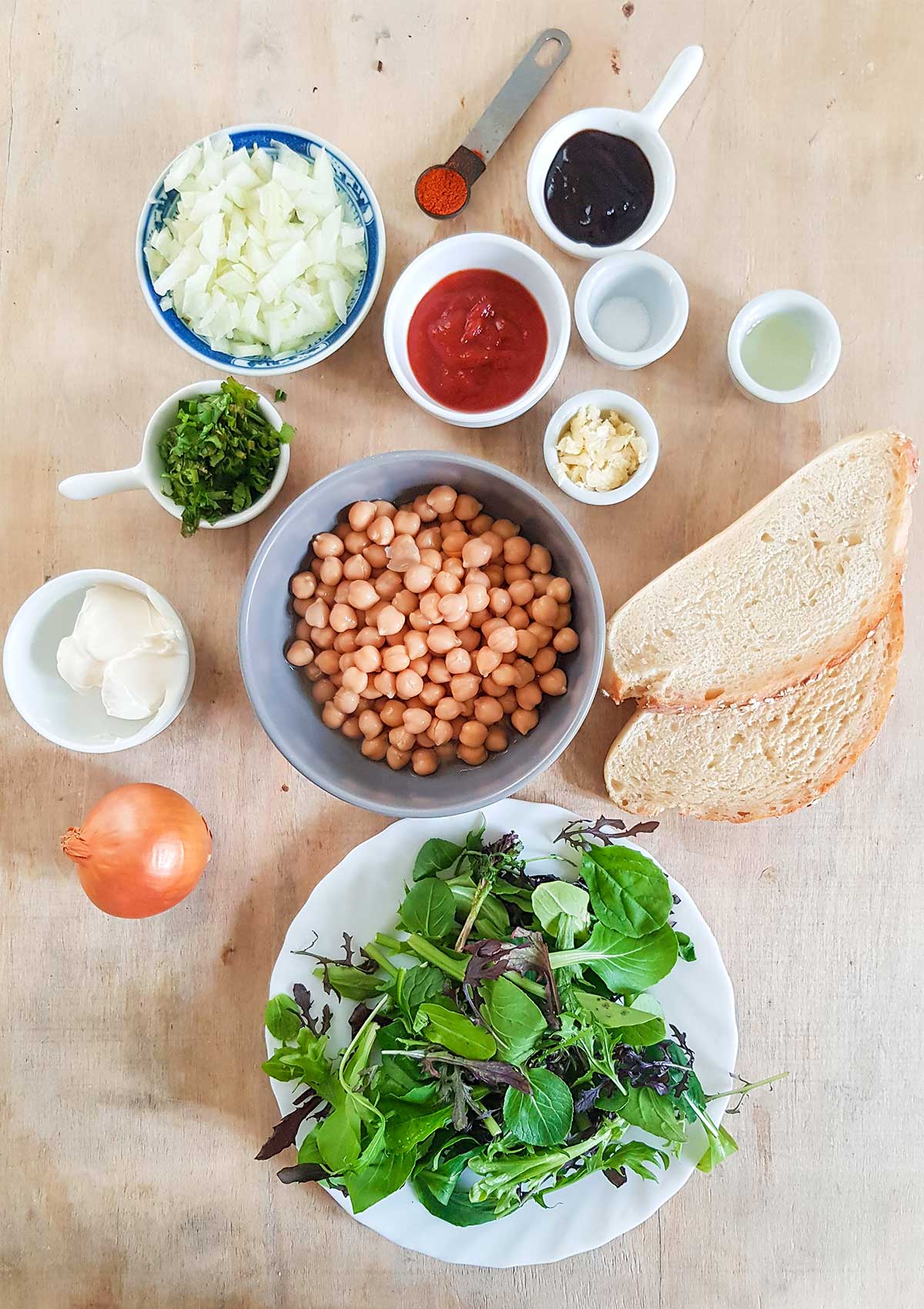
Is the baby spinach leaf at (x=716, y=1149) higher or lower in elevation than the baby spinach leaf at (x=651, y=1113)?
lower

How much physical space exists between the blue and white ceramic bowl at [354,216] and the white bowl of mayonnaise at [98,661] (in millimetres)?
380

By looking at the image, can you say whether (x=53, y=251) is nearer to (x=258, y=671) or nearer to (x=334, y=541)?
(x=334, y=541)

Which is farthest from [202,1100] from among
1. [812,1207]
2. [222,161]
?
[222,161]

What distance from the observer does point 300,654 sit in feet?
4.75

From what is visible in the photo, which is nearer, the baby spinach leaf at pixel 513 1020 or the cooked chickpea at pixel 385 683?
the baby spinach leaf at pixel 513 1020

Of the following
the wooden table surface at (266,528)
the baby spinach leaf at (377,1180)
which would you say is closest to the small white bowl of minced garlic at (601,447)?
the wooden table surface at (266,528)

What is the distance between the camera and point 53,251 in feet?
5.25

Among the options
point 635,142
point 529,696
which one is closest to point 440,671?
point 529,696

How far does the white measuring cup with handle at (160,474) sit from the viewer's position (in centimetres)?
139

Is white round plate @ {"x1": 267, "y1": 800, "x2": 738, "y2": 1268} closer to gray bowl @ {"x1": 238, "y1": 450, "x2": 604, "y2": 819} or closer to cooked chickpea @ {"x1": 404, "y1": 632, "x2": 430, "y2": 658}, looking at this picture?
gray bowl @ {"x1": 238, "y1": 450, "x2": 604, "y2": 819}

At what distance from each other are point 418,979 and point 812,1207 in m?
0.85

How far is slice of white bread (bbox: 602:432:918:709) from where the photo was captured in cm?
152

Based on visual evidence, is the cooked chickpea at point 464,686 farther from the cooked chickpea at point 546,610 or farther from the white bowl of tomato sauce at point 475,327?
the white bowl of tomato sauce at point 475,327

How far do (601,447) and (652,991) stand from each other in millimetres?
878
